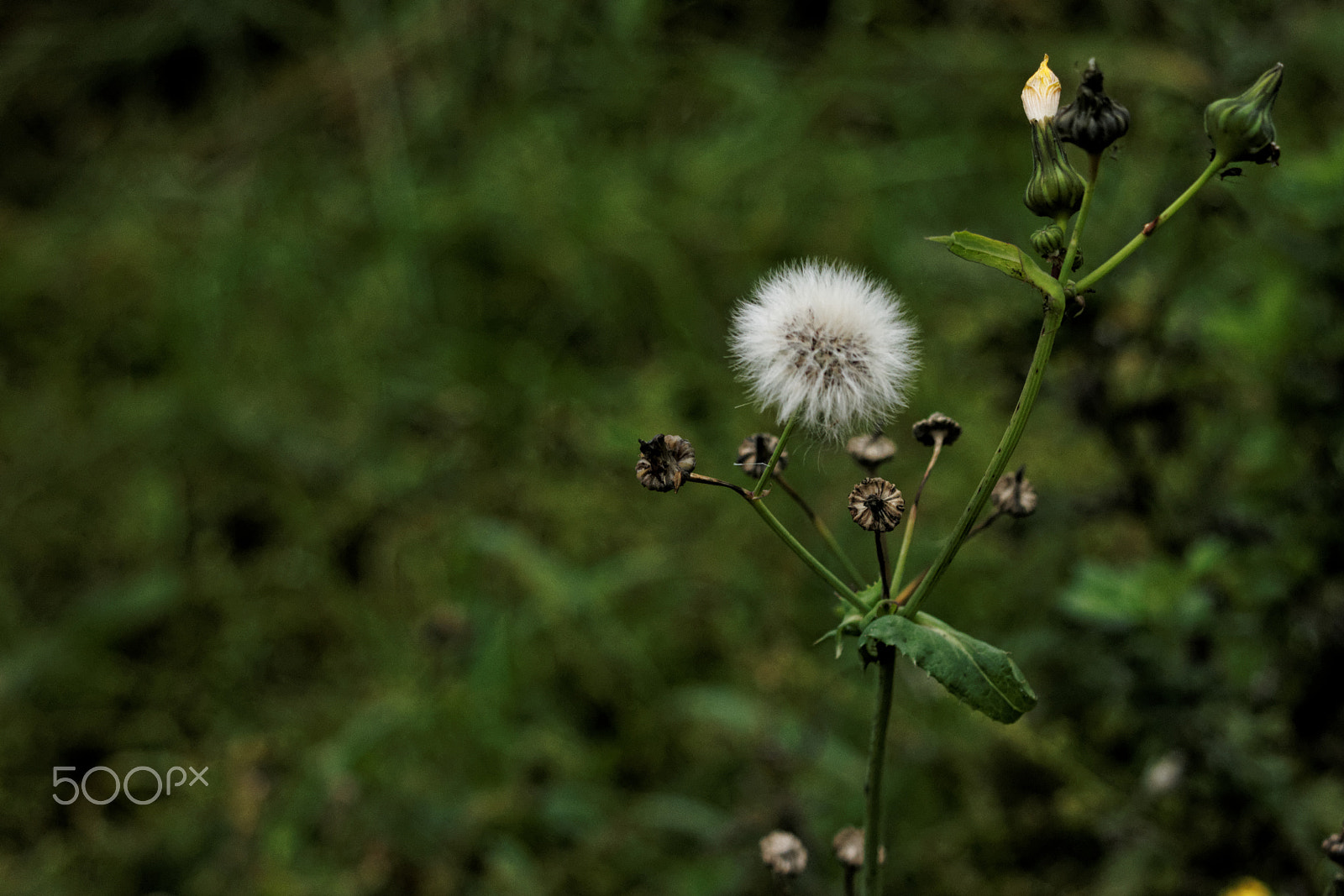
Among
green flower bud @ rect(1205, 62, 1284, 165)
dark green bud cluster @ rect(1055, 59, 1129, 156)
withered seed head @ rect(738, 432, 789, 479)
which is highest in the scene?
green flower bud @ rect(1205, 62, 1284, 165)

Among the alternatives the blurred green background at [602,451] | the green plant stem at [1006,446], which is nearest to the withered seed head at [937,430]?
the green plant stem at [1006,446]

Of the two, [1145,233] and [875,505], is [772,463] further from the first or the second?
[1145,233]

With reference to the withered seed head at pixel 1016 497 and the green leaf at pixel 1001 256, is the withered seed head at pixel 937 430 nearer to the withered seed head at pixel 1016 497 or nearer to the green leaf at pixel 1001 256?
the withered seed head at pixel 1016 497

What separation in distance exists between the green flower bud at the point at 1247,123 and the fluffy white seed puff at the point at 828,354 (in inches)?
12.1

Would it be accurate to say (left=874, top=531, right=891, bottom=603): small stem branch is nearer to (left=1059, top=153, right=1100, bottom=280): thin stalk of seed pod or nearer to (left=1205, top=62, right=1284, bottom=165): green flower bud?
(left=1059, top=153, right=1100, bottom=280): thin stalk of seed pod

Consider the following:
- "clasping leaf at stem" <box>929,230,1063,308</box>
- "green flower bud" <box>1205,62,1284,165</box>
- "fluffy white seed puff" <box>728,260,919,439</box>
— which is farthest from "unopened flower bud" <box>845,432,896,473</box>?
"green flower bud" <box>1205,62,1284,165</box>

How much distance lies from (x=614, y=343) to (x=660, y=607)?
1011 millimetres

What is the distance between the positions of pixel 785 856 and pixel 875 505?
1.39 feet

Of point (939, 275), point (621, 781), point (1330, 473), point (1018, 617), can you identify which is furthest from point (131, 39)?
point (1330, 473)

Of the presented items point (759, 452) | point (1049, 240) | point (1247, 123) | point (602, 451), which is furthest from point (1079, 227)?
point (602, 451)

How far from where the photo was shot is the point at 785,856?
41.7 inches

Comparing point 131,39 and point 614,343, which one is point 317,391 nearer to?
point 614,343

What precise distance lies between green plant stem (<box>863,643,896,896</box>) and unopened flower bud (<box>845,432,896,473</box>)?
0.22 m

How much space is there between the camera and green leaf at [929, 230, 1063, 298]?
0.76 meters
